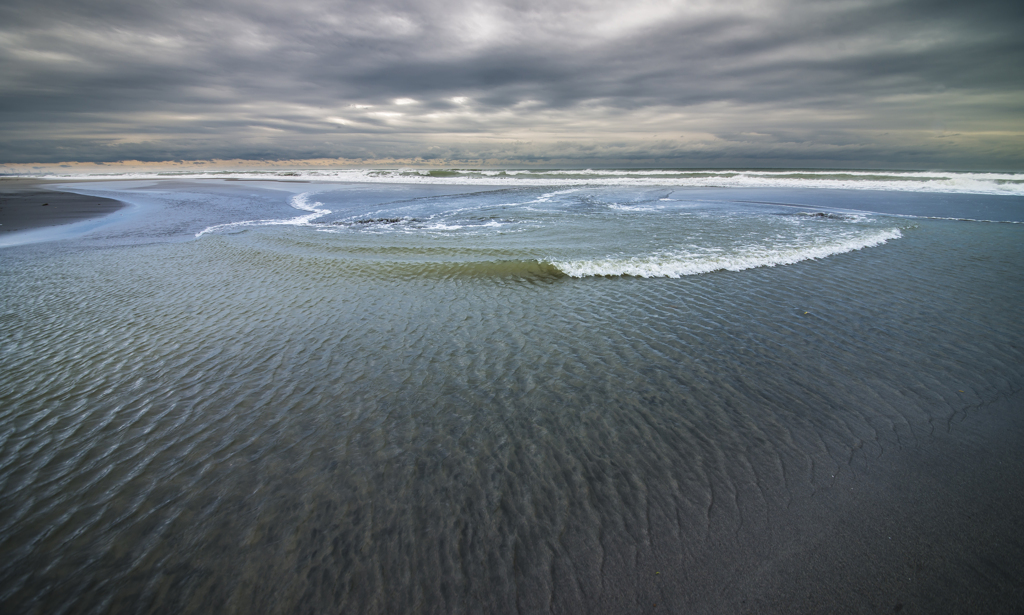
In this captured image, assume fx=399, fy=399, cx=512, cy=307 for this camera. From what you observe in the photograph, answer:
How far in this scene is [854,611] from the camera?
10.1 ft

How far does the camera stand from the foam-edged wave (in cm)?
1191

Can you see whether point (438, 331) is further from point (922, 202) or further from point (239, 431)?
point (922, 202)

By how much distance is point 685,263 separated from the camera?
12.6 metres

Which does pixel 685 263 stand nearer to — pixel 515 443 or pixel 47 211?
pixel 515 443

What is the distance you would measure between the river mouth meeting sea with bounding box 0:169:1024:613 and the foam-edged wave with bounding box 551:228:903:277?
350 mm

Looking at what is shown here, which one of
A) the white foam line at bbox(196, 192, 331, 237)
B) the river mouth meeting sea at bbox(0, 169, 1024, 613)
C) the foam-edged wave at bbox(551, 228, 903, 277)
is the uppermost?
the white foam line at bbox(196, 192, 331, 237)

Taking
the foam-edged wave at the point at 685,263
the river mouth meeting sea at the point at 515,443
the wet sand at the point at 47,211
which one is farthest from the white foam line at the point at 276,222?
the foam-edged wave at the point at 685,263

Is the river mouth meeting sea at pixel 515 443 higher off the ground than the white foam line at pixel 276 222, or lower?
lower

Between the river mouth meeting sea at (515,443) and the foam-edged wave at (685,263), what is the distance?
0.35 meters

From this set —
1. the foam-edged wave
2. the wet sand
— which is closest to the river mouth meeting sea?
the foam-edged wave

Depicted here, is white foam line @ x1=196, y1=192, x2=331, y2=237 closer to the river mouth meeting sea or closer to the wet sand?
the river mouth meeting sea

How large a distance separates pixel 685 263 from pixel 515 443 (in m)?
9.85

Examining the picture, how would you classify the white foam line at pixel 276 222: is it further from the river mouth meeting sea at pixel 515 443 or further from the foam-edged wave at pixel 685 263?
the foam-edged wave at pixel 685 263

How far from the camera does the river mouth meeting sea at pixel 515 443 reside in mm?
3324
